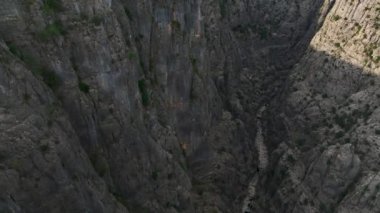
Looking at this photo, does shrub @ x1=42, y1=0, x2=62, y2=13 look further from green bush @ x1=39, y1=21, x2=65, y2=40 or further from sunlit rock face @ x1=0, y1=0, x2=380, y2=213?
green bush @ x1=39, y1=21, x2=65, y2=40

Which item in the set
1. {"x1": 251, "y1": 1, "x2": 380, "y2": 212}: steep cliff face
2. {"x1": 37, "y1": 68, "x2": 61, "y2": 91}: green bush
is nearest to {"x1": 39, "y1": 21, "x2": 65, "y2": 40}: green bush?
{"x1": 37, "y1": 68, "x2": 61, "y2": 91}: green bush

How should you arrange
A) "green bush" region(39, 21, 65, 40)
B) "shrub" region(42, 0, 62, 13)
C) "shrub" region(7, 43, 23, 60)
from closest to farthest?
"shrub" region(7, 43, 23, 60) < "green bush" region(39, 21, 65, 40) < "shrub" region(42, 0, 62, 13)

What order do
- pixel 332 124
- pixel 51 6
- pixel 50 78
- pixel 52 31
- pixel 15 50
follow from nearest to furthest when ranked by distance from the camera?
pixel 15 50, pixel 50 78, pixel 52 31, pixel 51 6, pixel 332 124

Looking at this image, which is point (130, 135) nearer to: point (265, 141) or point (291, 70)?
point (265, 141)

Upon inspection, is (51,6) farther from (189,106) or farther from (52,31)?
(189,106)

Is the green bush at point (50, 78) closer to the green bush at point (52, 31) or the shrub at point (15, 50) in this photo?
the shrub at point (15, 50)

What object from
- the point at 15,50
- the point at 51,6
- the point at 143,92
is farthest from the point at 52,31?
the point at 143,92

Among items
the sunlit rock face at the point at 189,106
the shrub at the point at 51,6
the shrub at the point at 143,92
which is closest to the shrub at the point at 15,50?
the sunlit rock face at the point at 189,106

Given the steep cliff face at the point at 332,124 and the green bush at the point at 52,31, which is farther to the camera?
Answer: the steep cliff face at the point at 332,124

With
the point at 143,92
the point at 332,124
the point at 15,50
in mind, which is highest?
the point at 15,50
